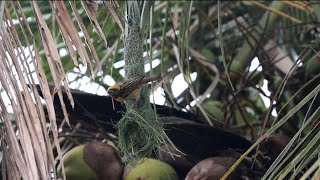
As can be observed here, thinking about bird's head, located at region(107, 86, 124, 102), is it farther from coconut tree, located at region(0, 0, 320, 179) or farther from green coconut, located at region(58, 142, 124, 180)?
green coconut, located at region(58, 142, 124, 180)

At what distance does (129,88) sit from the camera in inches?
58.9

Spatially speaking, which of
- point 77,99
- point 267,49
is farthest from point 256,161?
point 267,49

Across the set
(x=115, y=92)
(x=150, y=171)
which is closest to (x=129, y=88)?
(x=115, y=92)

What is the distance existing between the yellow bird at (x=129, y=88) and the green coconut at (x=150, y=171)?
0.14 metres

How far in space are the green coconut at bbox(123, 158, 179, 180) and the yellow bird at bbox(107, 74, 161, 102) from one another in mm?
142

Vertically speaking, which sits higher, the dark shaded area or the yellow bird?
the yellow bird

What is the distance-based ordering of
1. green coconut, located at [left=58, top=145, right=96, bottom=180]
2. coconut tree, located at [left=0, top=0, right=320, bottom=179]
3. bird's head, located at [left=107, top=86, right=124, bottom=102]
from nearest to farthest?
coconut tree, located at [left=0, top=0, right=320, bottom=179] → bird's head, located at [left=107, top=86, right=124, bottom=102] → green coconut, located at [left=58, top=145, right=96, bottom=180]

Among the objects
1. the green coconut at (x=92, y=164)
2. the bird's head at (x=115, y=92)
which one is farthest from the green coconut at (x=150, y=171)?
the bird's head at (x=115, y=92)

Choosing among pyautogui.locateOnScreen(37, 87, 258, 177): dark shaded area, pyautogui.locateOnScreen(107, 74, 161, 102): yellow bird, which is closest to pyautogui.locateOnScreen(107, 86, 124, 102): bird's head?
pyautogui.locateOnScreen(107, 74, 161, 102): yellow bird

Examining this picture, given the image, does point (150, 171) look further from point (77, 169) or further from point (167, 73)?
point (167, 73)

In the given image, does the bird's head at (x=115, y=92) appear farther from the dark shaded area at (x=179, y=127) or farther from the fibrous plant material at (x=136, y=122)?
the dark shaded area at (x=179, y=127)

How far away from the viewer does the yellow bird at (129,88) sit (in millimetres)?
1489

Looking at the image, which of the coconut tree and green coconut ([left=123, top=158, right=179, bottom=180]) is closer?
the coconut tree

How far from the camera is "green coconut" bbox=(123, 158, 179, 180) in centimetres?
158
